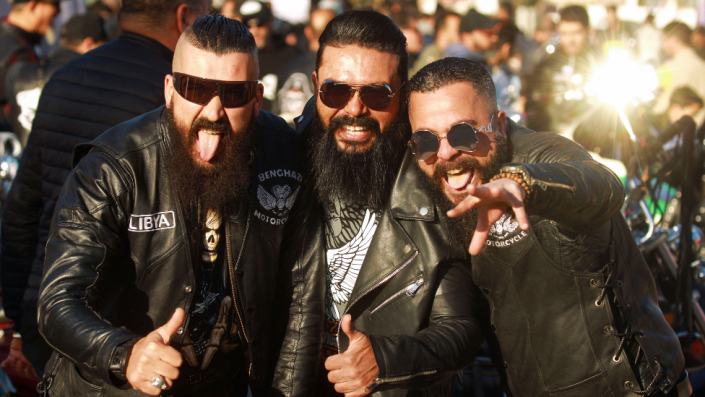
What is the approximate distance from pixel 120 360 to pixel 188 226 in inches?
27.2

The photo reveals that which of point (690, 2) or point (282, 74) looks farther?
point (690, 2)

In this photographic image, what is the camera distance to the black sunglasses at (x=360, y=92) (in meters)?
2.82

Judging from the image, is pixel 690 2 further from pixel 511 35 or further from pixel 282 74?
pixel 282 74

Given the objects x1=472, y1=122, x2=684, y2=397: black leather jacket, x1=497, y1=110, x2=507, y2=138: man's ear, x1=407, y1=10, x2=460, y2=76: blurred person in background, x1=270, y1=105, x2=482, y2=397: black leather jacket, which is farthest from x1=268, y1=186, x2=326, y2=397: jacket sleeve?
x1=407, y1=10, x2=460, y2=76: blurred person in background

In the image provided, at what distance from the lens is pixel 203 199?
2.59m

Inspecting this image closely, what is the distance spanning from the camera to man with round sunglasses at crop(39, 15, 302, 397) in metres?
2.32

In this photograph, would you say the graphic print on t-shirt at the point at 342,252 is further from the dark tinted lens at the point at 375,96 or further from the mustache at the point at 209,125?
the mustache at the point at 209,125

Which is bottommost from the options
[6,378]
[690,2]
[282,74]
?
[6,378]

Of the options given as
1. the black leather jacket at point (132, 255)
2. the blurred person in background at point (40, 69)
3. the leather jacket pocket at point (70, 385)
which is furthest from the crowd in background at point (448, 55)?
the leather jacket pocket at point (70, 385)

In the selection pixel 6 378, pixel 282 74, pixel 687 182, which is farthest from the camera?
pixel 282 74

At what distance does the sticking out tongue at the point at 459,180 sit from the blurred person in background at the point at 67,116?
5.46 ft

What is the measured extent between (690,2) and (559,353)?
1319cm

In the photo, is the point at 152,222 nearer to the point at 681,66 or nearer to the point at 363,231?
the point at 363,231

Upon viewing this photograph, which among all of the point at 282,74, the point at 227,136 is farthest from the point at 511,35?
the point at 227,136
